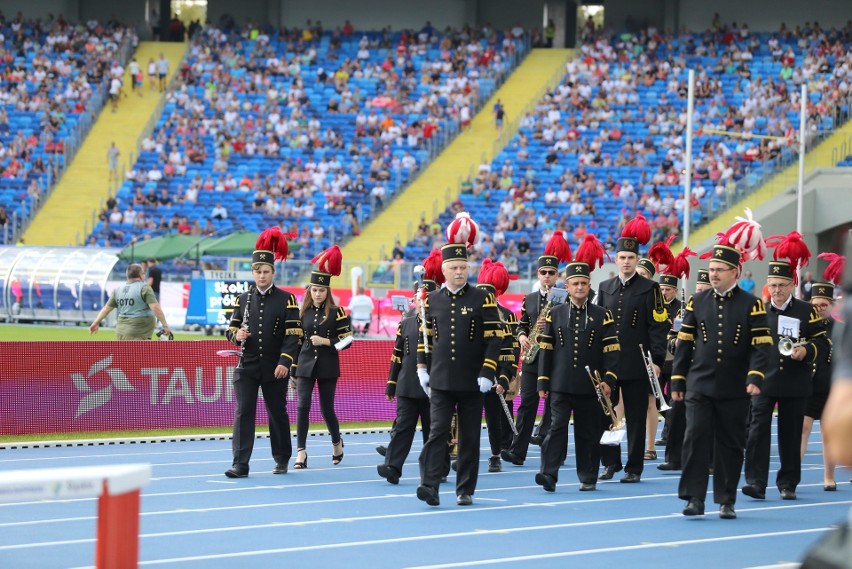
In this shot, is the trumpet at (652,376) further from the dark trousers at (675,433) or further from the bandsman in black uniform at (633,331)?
the dark trousers at (675,433)

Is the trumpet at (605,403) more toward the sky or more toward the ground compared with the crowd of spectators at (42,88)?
Result: more toward the ground

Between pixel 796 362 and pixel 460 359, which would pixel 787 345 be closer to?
pixel 796 362

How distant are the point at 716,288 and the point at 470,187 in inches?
1209

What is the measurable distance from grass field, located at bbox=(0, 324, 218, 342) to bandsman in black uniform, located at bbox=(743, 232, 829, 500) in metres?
20.2

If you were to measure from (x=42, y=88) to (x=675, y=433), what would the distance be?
38.7 meters

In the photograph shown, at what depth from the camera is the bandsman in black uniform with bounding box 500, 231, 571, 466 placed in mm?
14258

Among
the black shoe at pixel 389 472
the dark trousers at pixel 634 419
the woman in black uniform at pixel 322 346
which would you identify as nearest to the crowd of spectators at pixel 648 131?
the woman in black uniform at pixel 322 346

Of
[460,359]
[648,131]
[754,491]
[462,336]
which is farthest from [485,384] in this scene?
[648,131]

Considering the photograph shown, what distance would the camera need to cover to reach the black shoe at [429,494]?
11.2 metres

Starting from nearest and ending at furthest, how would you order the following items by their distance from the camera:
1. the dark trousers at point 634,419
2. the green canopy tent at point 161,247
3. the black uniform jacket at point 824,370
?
the black uniform jacket at point 824,370 < the dark trousers at point 634,419 < the green canopy tent at point 161,247

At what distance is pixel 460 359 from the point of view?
37.6 ft

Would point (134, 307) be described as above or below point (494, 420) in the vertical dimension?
above

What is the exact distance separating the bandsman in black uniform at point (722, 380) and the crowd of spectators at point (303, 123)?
2889cm

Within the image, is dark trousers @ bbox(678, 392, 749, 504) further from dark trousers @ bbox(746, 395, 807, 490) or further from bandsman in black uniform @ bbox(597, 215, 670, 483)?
bandsman in black uniform @ bbox(597, 215, 670, 483)
